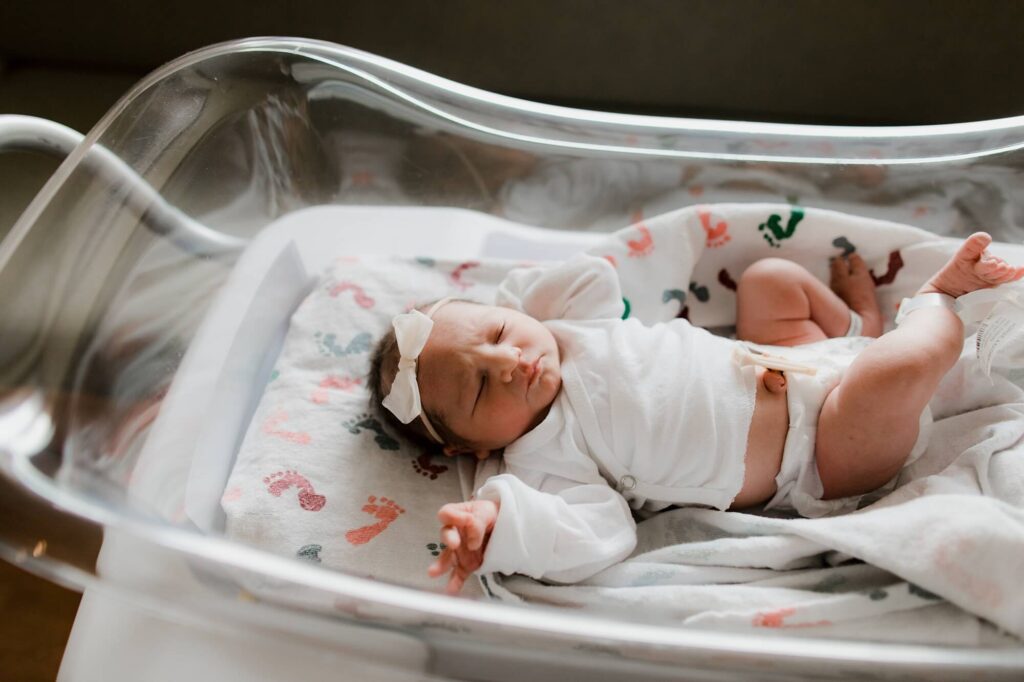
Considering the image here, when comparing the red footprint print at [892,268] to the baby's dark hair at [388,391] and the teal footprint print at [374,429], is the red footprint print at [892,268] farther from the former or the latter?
the teal footprint print at [374,429]

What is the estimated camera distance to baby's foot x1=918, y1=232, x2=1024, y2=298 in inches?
38.6

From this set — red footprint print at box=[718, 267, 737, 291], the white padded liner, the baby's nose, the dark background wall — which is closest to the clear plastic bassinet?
the white padded liner

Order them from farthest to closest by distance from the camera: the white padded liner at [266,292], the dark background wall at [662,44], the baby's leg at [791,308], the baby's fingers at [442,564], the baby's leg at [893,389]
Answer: the dark background wall at [662,44]
the baby's leg at [791,308]
the white padded liner at [266,292]
the baby's leg at [893,389]
the baby's fingers at [442,564]

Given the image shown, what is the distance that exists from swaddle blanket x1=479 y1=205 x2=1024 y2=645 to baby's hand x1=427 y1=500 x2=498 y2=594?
0.07m

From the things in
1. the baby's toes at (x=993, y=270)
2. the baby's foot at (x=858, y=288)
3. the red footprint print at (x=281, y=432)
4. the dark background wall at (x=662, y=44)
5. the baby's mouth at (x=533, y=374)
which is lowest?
the red footprint print at (x=281, y=432)

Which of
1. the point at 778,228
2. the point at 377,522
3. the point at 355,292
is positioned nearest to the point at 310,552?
the point at 377,522

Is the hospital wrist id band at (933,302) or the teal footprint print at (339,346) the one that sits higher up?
the hospital wrist id band at (933,302)

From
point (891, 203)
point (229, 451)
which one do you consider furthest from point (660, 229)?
point (229, 451)

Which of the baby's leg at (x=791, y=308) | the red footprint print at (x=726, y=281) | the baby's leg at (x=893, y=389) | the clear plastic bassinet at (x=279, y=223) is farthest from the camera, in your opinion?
the red footprint print at (x=726, y=281)

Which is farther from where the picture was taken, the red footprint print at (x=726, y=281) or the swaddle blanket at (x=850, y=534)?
the red footprint print at (x=726, y=281)

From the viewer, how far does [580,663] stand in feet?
2.41

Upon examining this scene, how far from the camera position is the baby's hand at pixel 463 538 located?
2.85 feet

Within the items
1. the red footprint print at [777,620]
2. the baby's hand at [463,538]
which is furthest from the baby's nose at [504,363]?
the red footprint print at [777,620]

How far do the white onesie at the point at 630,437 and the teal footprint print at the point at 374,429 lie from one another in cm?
15
